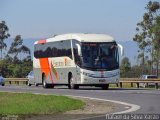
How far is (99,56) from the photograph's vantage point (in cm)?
3578

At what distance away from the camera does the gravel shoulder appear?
677 inches

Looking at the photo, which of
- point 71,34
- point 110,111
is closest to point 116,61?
point 71,34

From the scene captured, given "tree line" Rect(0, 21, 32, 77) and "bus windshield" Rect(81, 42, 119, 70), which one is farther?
"tree line" Rect(0, 21, 32, 77)

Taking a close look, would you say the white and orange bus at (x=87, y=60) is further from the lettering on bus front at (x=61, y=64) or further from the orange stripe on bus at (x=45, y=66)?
the orange stripe on bus at (x=45, y=66)

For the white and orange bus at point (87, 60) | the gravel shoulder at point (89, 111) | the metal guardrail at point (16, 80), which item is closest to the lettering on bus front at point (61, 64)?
the white and orange bus at point (87, 60)

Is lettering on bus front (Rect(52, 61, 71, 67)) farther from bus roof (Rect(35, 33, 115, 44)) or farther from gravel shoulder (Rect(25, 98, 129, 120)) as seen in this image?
gravel shoulder (Rect(25, 98, 129, 120))

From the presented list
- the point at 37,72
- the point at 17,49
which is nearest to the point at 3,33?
the point at 17,49

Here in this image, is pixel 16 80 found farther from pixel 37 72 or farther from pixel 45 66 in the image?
pixel 45 66

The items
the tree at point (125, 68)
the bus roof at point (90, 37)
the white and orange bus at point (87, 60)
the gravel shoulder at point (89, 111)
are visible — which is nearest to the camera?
the gravel shoulder at point (89, 111)

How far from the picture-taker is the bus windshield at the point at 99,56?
117 ft

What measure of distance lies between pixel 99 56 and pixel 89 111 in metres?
16.7

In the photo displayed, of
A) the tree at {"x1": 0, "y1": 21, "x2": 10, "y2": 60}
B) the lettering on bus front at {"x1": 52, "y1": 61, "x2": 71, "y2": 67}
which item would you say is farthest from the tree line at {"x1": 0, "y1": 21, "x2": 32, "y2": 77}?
the lettering on bus front at {"x1": 52, "y1": 61, "x2": 71, "y2": 67}

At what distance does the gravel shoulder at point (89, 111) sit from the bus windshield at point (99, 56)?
41.8 ft

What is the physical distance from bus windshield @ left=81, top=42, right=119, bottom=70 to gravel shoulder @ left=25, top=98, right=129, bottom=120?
1275cm
